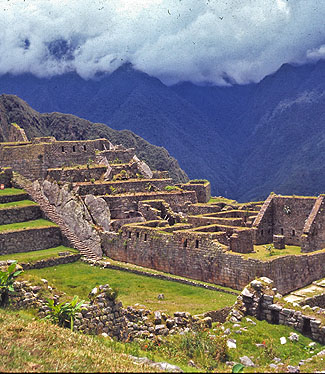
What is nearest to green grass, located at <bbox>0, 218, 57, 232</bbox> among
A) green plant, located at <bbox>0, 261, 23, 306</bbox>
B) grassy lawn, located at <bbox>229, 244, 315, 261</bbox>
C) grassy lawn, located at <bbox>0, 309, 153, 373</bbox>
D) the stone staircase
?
the stone staircase

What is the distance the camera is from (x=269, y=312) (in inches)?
650

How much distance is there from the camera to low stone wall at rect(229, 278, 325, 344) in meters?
15.5

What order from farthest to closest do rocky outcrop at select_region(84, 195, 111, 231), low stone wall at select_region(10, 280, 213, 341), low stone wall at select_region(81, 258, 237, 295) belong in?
rocky outcrop at select_region(84, 195, 111, 231), low stone wall at select_region(81, 258, 237, 295), low stone wall at select_region(10, 280, 213, 341)

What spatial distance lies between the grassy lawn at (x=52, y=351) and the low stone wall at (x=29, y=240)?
15629 millimetres

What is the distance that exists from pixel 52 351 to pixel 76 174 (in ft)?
89.0

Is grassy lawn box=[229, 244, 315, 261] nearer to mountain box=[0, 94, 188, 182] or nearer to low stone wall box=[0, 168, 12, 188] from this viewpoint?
low stone wall box=[0, 168, 12, 188]

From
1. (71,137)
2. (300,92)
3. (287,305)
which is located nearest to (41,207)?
(287,305)

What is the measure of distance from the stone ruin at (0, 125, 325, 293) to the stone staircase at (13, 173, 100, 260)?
451 millimetres

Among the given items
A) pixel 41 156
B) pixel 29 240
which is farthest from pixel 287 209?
pixel 41 156

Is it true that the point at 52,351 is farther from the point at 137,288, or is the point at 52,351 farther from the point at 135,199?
the point at 135,199

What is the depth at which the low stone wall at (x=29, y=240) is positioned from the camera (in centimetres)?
2866

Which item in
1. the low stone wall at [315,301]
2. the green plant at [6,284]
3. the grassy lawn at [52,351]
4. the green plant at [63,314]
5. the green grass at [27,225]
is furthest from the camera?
the green grass at [27,225]

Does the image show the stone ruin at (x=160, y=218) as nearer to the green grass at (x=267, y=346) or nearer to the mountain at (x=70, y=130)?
the green grass at (x=267, y=346)

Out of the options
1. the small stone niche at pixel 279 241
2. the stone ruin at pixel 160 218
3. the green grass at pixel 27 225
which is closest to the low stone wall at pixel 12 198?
the stone ruin at pixel 160 218
